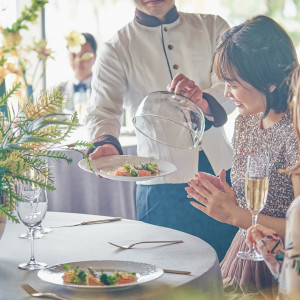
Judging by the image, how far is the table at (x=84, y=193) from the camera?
11.2 feet

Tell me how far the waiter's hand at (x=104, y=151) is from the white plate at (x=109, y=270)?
0.78 m

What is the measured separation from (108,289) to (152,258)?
296 mm

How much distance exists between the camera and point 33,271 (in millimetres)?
1359

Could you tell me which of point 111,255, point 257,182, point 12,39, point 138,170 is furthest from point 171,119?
point 12,39

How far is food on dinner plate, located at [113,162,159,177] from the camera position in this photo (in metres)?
2.00

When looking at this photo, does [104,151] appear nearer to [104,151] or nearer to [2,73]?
[104,151]

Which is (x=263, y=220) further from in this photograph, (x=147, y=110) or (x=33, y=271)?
(x=33, y=271)

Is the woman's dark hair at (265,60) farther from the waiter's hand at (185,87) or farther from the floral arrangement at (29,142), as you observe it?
the floral arrangement at (29,142)

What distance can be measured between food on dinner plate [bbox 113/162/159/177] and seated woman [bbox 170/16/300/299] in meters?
0.23

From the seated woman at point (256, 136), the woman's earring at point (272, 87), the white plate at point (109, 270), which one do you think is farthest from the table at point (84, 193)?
the white plate at point (109, 270)

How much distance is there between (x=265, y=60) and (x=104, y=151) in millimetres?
680

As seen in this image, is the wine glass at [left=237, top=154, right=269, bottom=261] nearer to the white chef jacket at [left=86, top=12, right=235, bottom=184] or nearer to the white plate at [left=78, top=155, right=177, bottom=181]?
the white plate at [left=78, top=155, right=177, bottom=181]

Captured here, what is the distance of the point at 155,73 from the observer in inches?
96.7

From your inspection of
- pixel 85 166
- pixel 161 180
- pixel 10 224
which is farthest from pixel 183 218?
pixel 10 224
